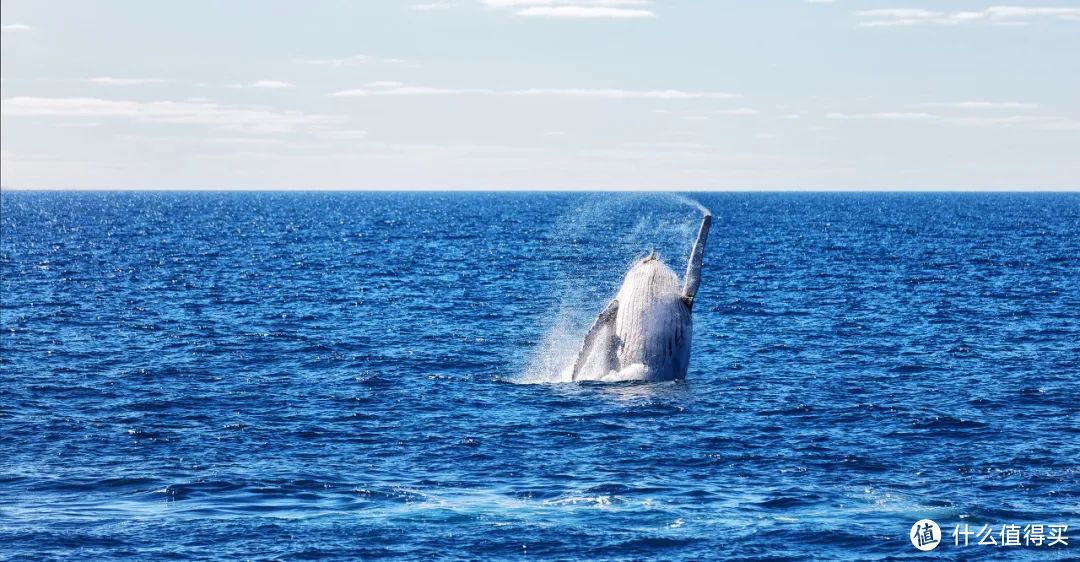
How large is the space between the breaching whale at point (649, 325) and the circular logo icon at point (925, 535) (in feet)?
41.3

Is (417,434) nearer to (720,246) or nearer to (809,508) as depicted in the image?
(809,508)

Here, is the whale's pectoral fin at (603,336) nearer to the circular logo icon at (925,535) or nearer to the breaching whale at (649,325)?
the breaching whale at (649,325)

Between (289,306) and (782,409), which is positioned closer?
(782,409)

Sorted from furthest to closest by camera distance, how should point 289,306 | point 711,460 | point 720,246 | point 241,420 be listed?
point 720,246 < point 289,306 < point 241,420 < point 711,460

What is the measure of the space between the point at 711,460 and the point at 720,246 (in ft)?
292

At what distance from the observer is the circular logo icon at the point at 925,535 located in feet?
81.0

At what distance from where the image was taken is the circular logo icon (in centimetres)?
2469

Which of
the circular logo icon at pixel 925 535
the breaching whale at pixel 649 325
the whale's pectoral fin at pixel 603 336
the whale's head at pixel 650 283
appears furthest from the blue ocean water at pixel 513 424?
the whale's head at pixel 650 283

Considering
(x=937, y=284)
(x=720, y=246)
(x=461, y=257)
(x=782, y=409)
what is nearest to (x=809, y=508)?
(x=782, y=409)

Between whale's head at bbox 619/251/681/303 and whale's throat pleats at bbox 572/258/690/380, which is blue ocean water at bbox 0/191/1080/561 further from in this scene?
whale's head at bbox 619/251/681/303

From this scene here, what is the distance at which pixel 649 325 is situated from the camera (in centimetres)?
3819

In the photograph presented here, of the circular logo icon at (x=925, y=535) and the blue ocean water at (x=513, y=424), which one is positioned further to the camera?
the blue ocean water at (x=513, y=424)

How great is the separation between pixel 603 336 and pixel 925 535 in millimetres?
15783

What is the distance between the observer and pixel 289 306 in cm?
6781
